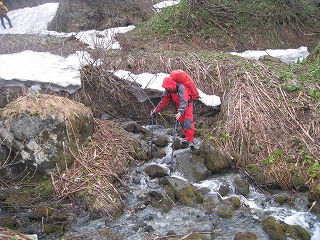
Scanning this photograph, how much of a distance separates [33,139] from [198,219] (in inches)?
121

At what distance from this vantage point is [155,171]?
670 centimetres

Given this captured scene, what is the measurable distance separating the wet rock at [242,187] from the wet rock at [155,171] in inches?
51.6

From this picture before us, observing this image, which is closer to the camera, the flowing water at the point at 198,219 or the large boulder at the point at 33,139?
the flowing water at the point at 198,219

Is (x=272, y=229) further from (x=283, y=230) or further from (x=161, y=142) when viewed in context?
(x=161, y=142)

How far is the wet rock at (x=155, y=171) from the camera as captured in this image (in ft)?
21.9

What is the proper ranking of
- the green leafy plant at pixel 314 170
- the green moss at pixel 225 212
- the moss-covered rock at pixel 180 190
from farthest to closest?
the green leafy plant at pixel 314 170
the moss-covered rock at pixel 180 190
the green moss at pixel 225 212

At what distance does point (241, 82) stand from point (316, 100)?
171cm

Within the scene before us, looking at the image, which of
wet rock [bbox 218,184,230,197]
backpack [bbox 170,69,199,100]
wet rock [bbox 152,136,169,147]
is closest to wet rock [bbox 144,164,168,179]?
wet rock [bbox 152,136,169,147]

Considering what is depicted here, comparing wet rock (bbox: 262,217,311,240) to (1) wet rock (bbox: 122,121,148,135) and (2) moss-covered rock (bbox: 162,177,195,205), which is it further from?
(1) wet rock (bbox: 122,121,148,135)

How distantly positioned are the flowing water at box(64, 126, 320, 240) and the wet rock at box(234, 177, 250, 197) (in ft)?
0.28

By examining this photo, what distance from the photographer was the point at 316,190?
6016mm

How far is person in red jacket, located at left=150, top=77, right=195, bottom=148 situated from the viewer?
23.2 ft

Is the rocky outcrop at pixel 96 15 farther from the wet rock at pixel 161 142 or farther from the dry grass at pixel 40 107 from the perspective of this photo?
the dry grass at pixel 40 107

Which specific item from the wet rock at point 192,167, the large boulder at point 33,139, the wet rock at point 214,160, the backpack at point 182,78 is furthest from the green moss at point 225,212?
the large boulder at point 33,139
